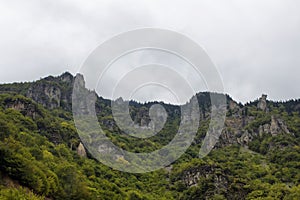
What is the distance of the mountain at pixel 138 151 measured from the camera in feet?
146

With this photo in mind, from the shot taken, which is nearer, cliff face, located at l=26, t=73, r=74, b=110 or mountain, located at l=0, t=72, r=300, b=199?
mountain, located at l=0, t=72, r=300, b=199

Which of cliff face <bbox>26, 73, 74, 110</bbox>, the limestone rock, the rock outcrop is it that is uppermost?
the limestone rock

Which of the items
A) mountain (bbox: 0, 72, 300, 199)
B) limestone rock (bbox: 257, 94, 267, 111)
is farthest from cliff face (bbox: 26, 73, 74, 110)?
limestone rock (bbox: 257, 94, 267, 111)

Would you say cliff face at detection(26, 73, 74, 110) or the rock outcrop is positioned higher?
cliff face at detection(26, 73, 74, 110)

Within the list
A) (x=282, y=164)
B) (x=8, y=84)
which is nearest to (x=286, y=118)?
(x=282, y=164)

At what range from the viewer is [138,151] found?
121 m

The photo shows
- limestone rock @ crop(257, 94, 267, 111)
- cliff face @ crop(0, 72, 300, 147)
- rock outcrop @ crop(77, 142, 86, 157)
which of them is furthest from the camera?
limestone rock @ crop(257, 94, 267, 111)

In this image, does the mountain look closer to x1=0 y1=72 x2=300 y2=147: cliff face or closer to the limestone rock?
the limestone rock

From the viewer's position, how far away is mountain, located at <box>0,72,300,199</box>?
146ft

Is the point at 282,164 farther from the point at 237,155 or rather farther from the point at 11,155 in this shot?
the point at 11,155

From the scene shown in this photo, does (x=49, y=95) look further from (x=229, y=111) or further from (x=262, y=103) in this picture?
(x=262, y=103)

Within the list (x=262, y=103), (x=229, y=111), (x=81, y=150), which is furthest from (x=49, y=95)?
(x=262, y=103)

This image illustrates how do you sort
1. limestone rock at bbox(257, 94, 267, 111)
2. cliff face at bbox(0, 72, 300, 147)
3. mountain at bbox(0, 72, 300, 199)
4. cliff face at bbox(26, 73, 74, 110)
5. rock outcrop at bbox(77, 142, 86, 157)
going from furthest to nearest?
limestone rock at bbox(257, 94, 267, 111) < cliff face at bbox(26, 73, 74, 110) < cliff face at bbox(0, 72, 300, 147) < rock outcrop at bbox(77, 142, 86, 157) < mountain at bbox(0, 72, 300, 199)

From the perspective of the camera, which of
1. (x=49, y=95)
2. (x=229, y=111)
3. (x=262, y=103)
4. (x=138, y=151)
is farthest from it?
(x=262, y=103)
